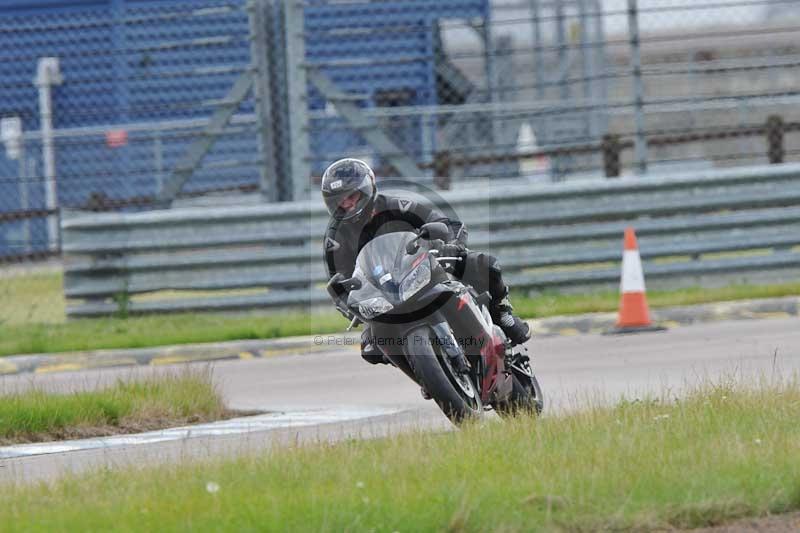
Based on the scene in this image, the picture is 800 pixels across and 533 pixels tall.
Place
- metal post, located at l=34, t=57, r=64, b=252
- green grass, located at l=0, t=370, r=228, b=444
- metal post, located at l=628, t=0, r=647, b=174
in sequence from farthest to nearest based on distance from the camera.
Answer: metal post, located at l=34, t=57, r=64, b=252, metal post, located at l=628, t=0, r=647, b=174, green grass, located at l=0, t=370, r=228, b=444

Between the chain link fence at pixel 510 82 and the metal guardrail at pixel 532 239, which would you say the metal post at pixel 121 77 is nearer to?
the metal guardrail at pixel 532 239

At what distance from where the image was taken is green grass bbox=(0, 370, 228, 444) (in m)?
9.56

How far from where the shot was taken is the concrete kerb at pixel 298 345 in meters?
13.9

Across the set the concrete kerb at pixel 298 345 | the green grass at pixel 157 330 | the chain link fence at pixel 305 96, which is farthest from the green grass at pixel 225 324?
the chain link fence at pixel 305 96

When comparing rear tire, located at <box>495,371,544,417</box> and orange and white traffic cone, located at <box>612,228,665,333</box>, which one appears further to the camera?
orange and white traffic cone, located at <box>612,228,665,333</box>

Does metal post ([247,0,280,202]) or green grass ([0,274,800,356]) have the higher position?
metal post ([247,0,280,202])

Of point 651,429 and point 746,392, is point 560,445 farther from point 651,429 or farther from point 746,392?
point 746,392

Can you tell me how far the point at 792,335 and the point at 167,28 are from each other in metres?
8.17

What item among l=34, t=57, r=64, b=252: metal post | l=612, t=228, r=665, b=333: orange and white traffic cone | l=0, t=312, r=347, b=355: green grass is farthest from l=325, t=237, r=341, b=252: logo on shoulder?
l=34, t=57, r=64, b=252: metal post

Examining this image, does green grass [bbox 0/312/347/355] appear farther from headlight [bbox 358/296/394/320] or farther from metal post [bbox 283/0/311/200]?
headlight [bbox 358/296/394/320]

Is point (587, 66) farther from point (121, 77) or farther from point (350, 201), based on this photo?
point (350, 201)

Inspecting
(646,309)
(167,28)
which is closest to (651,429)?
(646,309)

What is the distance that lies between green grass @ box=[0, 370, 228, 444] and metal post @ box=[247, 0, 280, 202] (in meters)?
5.71

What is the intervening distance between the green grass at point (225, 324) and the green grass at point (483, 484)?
6.85 meters
